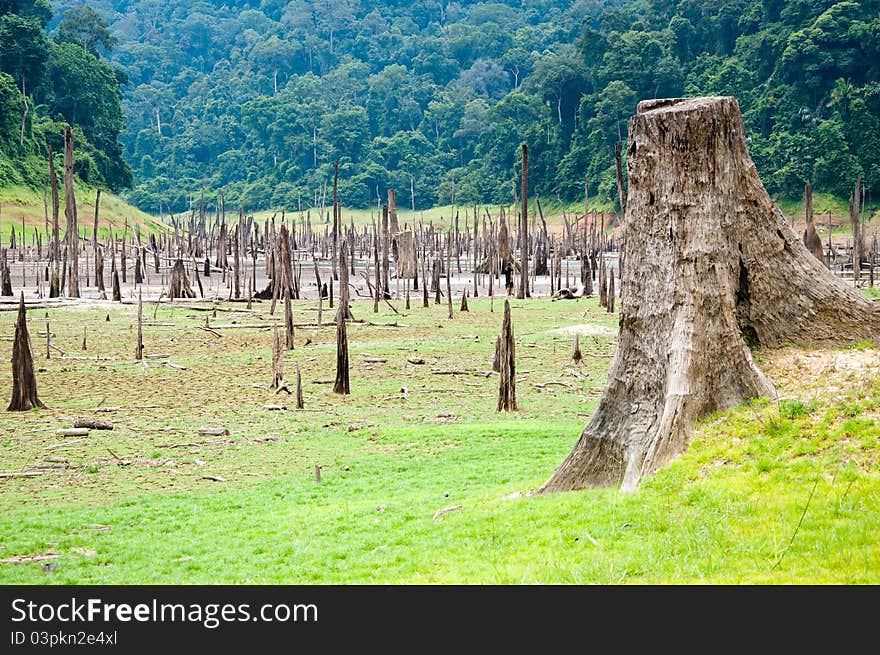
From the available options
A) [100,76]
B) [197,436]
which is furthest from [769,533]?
[100,76]

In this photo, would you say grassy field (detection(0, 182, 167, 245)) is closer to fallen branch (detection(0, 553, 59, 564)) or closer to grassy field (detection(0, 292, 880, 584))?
grassy field (detection(0, 292, 880, 584))

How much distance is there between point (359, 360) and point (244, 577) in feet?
44.9

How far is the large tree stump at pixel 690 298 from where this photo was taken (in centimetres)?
854

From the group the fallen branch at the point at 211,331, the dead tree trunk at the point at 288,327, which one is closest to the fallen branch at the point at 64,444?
the dead tree trunk at the point at 288,327

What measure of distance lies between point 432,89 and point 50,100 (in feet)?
162

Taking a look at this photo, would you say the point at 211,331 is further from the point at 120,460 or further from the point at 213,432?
the point at 120,460

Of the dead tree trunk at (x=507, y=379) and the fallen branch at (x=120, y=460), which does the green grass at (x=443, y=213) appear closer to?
the dead tree trunk at (x=507, y=379)

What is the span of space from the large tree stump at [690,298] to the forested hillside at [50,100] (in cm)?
6544

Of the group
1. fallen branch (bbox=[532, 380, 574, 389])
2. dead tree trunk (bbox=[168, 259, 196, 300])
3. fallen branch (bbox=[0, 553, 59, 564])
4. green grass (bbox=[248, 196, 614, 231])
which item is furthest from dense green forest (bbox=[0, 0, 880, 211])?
fallen branch (bbox=[0, 553, 59, 564])

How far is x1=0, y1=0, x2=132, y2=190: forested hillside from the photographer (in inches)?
2746

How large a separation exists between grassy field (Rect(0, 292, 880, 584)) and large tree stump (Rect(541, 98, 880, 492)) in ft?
0.96

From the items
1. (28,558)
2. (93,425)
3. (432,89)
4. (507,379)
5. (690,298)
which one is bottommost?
(28,558)

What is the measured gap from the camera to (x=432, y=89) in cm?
12025

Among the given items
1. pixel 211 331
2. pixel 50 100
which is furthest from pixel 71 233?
pixel 50 100
